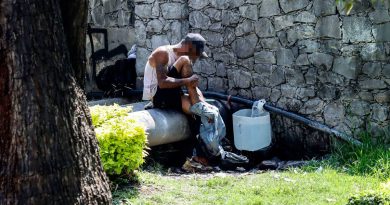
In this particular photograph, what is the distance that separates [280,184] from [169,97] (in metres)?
2.23

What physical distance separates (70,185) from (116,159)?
6.63 ft

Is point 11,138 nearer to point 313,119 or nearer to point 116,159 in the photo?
point 116,159

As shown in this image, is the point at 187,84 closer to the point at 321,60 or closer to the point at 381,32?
the point at 321,60

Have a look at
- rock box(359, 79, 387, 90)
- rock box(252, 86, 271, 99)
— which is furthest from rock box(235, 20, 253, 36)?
rock box(359, 79, 387, 90)

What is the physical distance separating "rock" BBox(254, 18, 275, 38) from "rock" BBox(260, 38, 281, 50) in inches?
2.6

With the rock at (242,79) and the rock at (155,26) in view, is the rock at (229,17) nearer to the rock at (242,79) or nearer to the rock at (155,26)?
the rock at (242,79)

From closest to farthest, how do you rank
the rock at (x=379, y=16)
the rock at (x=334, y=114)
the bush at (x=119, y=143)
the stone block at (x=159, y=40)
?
the bush at (x=119, y=143)
the rock at (x=379, y=16)
the rock at (x=334, y=114)
the stone block at (x=159, y=40)

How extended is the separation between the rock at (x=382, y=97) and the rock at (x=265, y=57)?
153 centimetres

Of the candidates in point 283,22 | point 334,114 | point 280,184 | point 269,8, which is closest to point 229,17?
point 269,8

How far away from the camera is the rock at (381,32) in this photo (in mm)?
6859

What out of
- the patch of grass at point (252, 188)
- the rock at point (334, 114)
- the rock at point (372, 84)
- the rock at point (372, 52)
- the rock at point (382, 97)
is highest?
the rock at point (372, 52)

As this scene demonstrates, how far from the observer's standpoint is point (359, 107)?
7.30 meters

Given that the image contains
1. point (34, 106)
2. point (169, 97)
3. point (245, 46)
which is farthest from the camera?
point (245, 46)

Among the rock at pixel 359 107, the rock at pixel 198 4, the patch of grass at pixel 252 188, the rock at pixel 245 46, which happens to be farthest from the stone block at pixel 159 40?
the patch of grass at pixel 252 188
